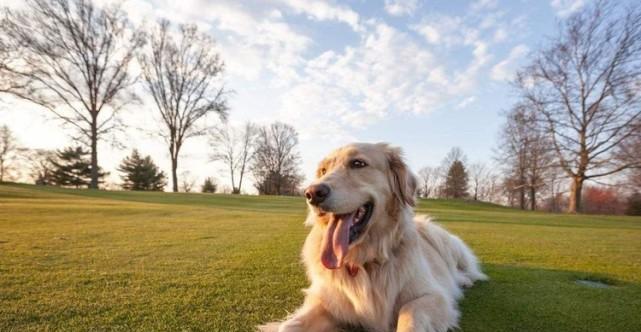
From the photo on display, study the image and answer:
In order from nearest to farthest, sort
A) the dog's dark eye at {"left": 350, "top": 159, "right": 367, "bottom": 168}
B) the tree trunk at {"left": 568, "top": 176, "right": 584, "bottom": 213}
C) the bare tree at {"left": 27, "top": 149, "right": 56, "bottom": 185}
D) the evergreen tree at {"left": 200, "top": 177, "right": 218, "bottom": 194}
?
the dog's dark eye at {"left": 350, "top": 159, "right": 367, "bottom": 168} → the tree trunk at {"left": 568, "top": 176, "right": 584, "bottom": 213} → the bare tree at {"left": 27, "top": 149, "right": 56, "bottom": 185} → the evergreen tree at {"left": 200, "top": 177, "right": 218, "bottom": 194}

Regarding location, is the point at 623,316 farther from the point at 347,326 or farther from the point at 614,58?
the point at 614,58

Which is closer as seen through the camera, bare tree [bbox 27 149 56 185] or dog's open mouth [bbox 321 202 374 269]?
dog's open mouth [bbox 321 202 374 269]

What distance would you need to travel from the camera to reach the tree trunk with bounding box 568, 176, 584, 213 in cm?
2389

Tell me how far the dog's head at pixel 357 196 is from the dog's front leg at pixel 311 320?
0.33 metres

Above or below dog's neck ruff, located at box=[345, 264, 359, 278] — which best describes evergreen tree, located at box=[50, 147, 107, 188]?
above

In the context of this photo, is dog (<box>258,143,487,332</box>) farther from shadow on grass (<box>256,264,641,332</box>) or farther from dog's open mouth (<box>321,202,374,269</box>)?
shadow on grass (<box>256,264,641,332</box>)

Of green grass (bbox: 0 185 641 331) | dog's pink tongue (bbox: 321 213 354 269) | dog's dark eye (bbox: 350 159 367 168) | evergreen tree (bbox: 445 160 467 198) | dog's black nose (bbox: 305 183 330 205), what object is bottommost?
green grass (bbox: 0 185 641 331)

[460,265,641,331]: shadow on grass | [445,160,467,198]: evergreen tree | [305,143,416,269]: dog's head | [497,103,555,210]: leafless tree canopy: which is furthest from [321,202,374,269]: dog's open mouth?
[445,160,467,198]: evergreen tree

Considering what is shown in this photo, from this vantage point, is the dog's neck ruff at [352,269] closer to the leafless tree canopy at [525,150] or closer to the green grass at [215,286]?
the green grass at [215,286]

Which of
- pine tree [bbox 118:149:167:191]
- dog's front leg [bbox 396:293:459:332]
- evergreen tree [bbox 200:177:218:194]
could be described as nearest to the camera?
dog's front leg [bbox 396:293:459:332]

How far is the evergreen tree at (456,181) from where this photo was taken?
5625 cm

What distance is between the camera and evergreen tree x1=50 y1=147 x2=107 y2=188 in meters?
41.9

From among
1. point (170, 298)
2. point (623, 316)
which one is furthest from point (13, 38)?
point (623, 316)

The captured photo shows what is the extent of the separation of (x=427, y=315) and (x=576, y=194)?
28.9m
